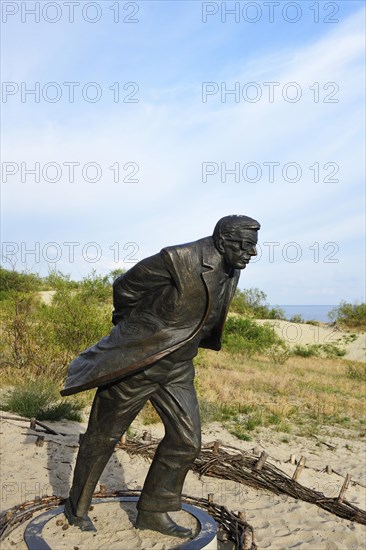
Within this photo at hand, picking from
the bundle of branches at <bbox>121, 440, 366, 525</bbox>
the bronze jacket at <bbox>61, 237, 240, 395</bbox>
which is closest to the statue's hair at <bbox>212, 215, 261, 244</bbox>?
the bronze jacket at <bbox>61, 237, 240, 395</bbox>

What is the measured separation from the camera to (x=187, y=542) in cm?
362

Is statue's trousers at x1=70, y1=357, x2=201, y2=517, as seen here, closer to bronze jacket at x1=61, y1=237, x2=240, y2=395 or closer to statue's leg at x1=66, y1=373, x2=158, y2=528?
statue's leg at x1=66, y1=373, x2=158, y2=528

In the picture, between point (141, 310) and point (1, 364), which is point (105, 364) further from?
point (1, 364)

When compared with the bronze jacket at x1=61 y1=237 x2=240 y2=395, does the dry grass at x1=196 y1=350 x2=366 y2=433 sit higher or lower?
lower

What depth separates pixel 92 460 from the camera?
12.3 feet

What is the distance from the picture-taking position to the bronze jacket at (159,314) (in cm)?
352

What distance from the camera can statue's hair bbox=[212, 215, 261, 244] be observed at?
11.5 feet

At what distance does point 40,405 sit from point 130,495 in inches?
167

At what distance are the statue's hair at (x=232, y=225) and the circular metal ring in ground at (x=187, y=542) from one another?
193 cm

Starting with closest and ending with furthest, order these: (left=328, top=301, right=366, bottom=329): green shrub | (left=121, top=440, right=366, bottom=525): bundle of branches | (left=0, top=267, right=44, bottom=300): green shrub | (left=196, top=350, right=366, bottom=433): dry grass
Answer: (left=121, top=440, right=366, bottom=525): bundle of branches → (left=196, top=350, right=366, bottom=433): dry grass → (left=0, top=267, right=44, bottom=300): green shrub → (left=328, top=301, right=366, bottom=329): green shrub

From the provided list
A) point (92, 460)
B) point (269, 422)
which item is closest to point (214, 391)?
point (269, 422)

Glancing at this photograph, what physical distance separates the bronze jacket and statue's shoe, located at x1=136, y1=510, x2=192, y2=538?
998 mm

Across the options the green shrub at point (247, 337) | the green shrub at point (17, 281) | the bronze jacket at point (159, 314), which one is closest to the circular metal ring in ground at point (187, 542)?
the bronze jacket at point (159, 314)

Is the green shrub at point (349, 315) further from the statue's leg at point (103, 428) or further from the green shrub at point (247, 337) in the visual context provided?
the statue's leg at point (103, 428)
